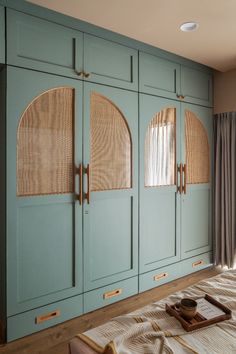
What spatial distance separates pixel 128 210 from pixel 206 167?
1347 millimetres

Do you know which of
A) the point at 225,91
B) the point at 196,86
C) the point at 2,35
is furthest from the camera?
the point at 225,91

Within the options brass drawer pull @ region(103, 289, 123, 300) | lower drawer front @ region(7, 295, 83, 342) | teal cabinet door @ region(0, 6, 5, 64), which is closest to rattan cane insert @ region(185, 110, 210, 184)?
brass drawer pull @ region(103, 289, 123, 300)

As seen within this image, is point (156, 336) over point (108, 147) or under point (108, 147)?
under

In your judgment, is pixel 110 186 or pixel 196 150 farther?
pixel 196 150

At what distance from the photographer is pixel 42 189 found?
216 cm

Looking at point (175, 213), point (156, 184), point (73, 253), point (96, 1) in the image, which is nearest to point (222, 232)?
point (175, 213)

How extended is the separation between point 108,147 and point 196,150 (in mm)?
1312

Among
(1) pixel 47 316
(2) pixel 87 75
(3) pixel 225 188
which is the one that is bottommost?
(1) pixel 47 316

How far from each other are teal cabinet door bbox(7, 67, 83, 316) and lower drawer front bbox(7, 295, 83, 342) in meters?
0.05

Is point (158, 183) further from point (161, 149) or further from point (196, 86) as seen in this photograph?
point (196, 86)

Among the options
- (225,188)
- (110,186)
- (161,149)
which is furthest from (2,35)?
(225,188)

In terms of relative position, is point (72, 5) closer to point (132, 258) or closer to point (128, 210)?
point (128, 210)

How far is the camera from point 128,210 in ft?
8.91

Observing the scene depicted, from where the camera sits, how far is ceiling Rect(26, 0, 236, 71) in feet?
6.72
